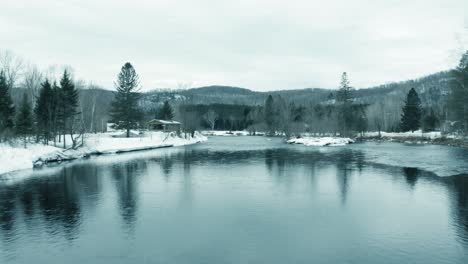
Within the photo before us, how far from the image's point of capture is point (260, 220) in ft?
40.5

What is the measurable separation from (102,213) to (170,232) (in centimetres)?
427

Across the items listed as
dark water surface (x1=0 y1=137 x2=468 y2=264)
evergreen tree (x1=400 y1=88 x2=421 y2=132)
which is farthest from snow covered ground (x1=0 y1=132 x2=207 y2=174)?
evergreen tree (x1=400 y1=88 x2=421 y2=132)

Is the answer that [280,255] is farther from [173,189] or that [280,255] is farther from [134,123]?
[134,123]

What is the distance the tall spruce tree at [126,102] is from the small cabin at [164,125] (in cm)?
1630

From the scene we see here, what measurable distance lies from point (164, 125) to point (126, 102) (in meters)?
19.5

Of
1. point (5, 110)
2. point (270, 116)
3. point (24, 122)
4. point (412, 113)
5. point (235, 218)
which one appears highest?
point (270, 116)

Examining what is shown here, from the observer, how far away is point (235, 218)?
12.6 meters

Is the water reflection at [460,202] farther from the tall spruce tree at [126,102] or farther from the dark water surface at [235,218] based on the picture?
the tall spruce tree at [126,102]

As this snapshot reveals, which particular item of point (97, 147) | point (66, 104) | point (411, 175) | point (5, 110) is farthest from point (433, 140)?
point (5, 110)

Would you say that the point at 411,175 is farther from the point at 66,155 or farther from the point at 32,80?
the point at 32,80

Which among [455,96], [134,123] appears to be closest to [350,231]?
[455,96]

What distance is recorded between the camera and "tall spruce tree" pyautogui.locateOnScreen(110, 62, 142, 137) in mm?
58188

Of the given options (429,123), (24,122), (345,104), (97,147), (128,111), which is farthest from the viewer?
(345,104)

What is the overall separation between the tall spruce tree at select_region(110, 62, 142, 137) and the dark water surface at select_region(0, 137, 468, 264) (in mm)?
36004
